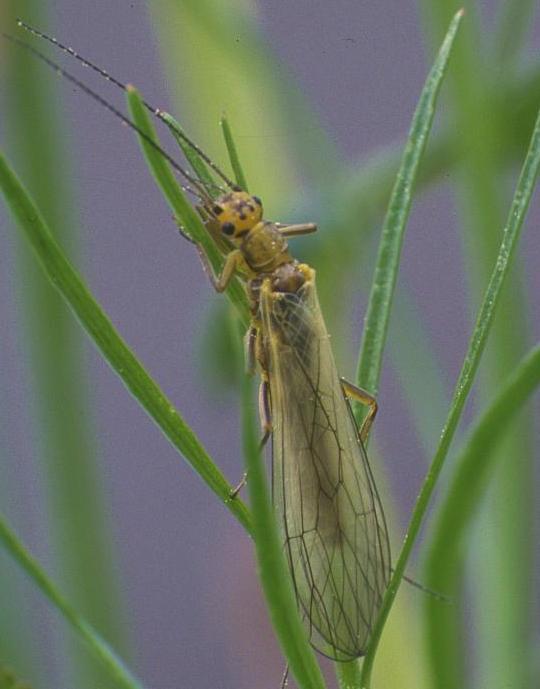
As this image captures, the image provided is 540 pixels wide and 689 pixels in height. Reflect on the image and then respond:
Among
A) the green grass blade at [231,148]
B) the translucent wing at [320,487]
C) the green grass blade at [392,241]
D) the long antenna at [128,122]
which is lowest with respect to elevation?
the translucent wing at [320,487]

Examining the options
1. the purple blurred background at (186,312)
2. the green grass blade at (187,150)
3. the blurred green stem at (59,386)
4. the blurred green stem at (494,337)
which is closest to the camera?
the green grass blade at (187,150)

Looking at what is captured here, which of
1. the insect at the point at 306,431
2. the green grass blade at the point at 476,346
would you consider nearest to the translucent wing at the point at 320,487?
the insect at the point at 306,431

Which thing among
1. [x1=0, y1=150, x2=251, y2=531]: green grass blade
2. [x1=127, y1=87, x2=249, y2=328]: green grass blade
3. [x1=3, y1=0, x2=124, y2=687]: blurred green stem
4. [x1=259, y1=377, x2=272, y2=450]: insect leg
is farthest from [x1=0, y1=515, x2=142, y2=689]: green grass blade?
[x1=3, y1=0, x2=124, y2=687]: blurred green stem

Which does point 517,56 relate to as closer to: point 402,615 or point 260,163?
point 260,163

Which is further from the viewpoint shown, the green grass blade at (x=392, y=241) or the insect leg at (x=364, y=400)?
the insect leg at (x=364, y=400)

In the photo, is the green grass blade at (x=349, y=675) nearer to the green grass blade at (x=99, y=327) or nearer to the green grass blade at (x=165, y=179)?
the green grass blade at (x=99, y=327)

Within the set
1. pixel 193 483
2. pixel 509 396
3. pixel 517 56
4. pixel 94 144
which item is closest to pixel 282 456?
pixel 509 396
